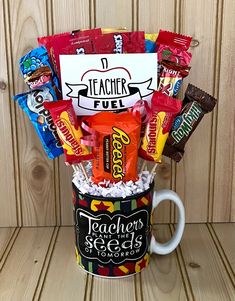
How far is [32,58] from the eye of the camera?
0.93 m

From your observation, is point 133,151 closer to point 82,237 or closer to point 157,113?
point 157,113

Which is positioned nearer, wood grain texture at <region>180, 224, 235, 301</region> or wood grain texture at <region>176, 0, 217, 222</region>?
wood grain texture at <region>180, 224, 235, 301</region>

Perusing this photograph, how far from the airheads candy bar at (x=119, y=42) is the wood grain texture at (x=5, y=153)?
0.26m

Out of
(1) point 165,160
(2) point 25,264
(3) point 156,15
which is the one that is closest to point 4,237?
(2) point 25,264

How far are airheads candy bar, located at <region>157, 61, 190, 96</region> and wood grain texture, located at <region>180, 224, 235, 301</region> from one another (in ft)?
1.25

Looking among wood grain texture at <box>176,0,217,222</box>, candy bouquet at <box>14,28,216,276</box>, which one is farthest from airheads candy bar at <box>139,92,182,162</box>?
wood grain texture at <box>176,0,217,222</box>

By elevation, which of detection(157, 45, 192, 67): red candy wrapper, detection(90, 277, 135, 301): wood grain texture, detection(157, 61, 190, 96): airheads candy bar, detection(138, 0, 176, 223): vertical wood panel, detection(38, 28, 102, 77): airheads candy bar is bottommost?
detection(90, 277, 135, 301): wood grain texture

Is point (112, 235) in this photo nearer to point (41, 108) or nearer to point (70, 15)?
point (41, 108)

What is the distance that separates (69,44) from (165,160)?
0.39m

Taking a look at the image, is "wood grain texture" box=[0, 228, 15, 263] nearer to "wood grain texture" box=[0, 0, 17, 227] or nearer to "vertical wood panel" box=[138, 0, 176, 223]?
"wood grain texture" box=[0, 0, 17, 227]

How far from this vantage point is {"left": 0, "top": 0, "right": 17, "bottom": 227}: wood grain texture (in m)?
1.08

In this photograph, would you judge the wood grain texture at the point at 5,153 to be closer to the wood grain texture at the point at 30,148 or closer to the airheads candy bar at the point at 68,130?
the wood grain texture at the point at 30,148

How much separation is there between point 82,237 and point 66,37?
43cm

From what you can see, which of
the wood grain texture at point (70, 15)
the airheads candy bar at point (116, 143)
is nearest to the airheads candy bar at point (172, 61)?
the airheads candy bar at point (116, 143)
